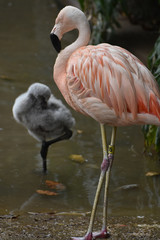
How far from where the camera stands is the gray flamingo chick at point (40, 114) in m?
5.45

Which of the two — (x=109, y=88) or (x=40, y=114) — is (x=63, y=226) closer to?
(x=109, y=88)

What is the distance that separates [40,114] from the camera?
5512 mm

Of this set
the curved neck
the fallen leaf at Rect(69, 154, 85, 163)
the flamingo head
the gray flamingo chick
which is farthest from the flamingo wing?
the fallen leaf at Rect(69, 154, 85, 163)

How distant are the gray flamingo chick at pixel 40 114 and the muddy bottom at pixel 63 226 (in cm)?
131

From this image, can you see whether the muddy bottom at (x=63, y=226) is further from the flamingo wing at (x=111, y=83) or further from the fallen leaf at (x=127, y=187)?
the flamingo wing at (x=111, y=83)

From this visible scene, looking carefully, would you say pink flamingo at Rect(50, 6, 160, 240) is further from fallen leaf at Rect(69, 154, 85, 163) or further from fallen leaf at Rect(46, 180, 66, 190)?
fallen leaf at Rect(69, 154, 85, 163)

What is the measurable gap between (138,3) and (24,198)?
6570mm

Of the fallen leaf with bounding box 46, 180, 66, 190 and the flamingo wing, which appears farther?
the fallen leaf with bounding box 46, 180, 66, 190

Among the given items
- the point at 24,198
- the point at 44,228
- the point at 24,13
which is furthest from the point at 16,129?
the point at 24,13

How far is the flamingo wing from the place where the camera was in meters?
3.50

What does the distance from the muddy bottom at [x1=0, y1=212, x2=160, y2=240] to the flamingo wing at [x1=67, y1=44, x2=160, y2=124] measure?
0.96 metres

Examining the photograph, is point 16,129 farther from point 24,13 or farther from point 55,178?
point 24,13

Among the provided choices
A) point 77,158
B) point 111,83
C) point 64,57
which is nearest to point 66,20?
point 64,57

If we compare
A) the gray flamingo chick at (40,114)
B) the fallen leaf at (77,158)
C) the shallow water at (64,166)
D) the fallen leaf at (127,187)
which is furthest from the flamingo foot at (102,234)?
the fallen leaf at (77,158)
